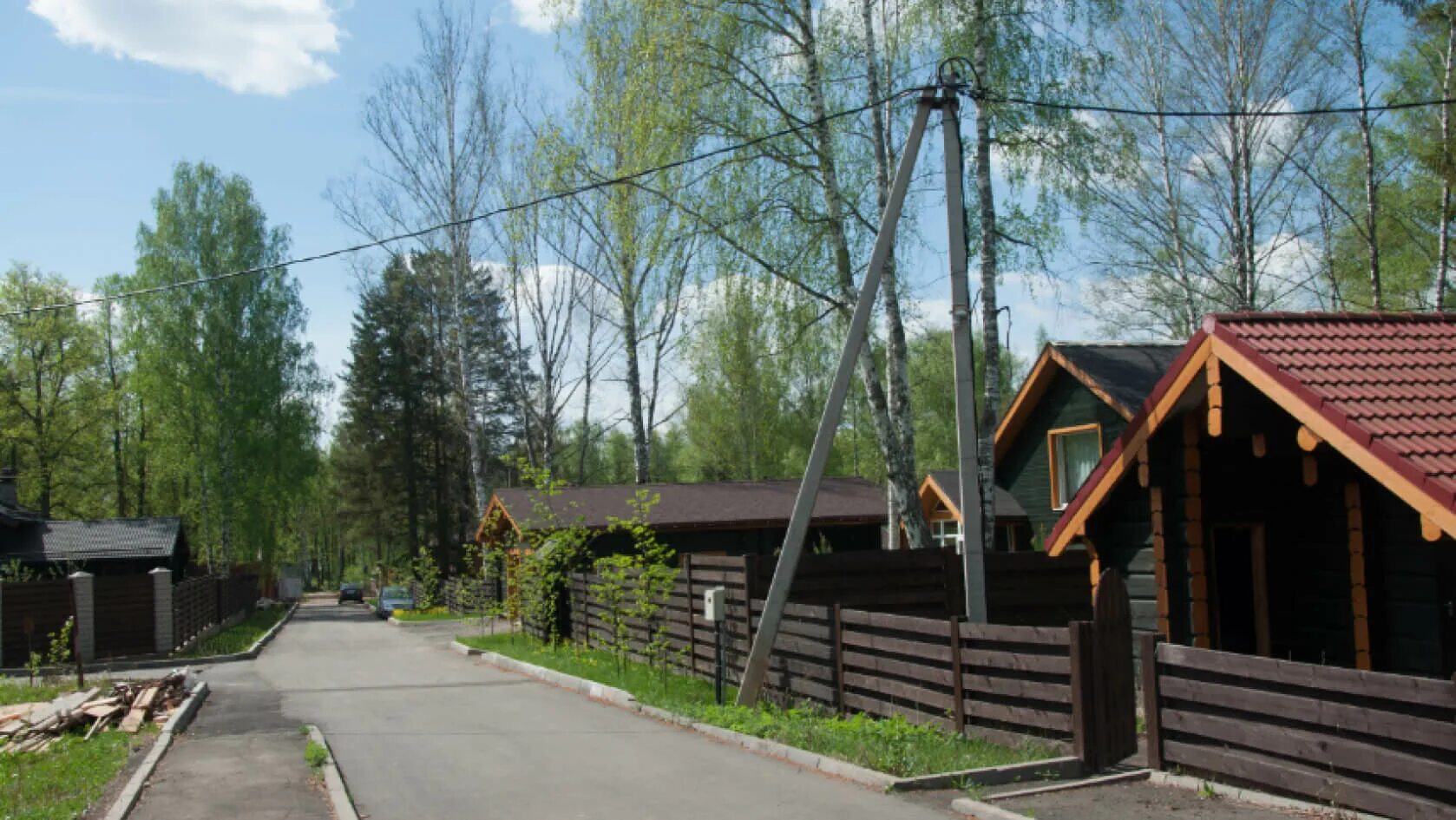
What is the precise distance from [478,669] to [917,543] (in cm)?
846

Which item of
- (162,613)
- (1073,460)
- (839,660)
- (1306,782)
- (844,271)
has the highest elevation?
(844,271)

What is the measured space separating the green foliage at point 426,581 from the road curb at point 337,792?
2720cm

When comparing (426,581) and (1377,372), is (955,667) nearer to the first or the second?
(1377,372)

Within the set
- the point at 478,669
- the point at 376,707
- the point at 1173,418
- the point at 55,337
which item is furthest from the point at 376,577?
the point at 1173,418

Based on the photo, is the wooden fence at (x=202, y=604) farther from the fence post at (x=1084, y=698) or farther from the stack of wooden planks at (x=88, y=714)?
the fence post at (x=1084, y=698)

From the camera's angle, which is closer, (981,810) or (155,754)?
(981,810)

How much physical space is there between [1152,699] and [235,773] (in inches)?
311

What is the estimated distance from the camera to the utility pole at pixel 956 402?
1119 cm

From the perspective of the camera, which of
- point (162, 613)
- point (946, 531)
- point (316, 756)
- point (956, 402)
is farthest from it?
point (946, 531)

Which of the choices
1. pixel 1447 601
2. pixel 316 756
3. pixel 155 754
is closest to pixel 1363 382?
pixel 1447 601

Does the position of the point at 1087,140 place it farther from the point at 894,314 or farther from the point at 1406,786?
the point at 1406,786

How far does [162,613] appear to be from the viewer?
27.2 metres

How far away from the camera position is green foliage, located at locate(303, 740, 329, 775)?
35.4 ft

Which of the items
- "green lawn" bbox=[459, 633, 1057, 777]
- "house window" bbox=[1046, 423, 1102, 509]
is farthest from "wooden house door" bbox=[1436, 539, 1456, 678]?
"house window" bbox=[1046, 423, 1102, 509]
